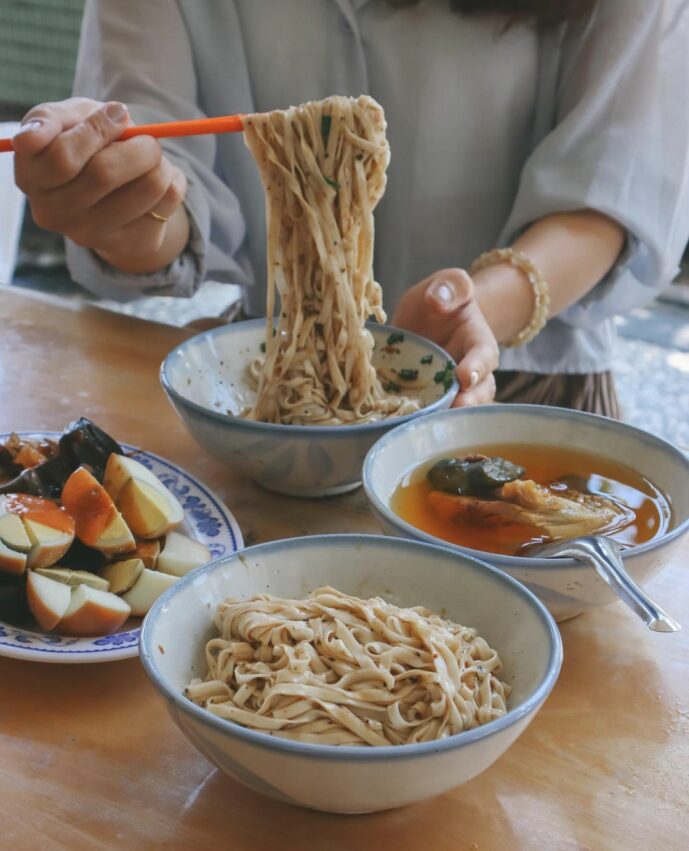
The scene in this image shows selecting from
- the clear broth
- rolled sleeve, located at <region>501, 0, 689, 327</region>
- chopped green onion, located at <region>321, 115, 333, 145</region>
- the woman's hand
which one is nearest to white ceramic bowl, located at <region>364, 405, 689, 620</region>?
the clear broth

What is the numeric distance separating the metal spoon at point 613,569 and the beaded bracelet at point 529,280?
866mm

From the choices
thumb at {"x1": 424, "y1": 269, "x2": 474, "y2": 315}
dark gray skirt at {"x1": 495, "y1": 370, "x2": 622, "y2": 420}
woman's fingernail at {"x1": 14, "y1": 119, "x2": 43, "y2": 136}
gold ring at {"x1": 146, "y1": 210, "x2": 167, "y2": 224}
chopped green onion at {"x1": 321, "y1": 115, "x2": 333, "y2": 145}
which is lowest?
dark gray skirt at {"x1": 495, "y1": 370, "x2": 622, "y2": 420}

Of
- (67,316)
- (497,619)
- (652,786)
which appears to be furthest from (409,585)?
(67,316)

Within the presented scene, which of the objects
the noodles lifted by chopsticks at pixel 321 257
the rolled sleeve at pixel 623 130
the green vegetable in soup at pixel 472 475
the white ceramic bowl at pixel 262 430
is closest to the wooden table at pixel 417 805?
the green vegetable in soup at pixel 472 475

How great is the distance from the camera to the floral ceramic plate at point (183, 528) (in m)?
0.82

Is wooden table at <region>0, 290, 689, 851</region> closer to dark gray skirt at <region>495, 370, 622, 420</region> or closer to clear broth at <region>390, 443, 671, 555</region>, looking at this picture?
clear broth at <region>390, 443, 671, 555</region>

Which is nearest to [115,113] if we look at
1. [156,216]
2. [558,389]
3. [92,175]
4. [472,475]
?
[92,175]

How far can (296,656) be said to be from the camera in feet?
2.39

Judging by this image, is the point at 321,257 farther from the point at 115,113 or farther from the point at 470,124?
the point at 470,124

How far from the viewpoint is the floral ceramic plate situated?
2.69 feet

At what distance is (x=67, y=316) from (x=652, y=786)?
4.47 ft

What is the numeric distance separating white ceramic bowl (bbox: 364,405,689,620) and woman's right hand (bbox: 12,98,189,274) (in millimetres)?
556

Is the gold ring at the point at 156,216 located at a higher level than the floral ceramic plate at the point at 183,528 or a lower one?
higher

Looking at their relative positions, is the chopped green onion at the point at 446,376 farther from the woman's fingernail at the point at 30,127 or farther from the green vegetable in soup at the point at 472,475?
the woman's fingernail at the point at 30,127
